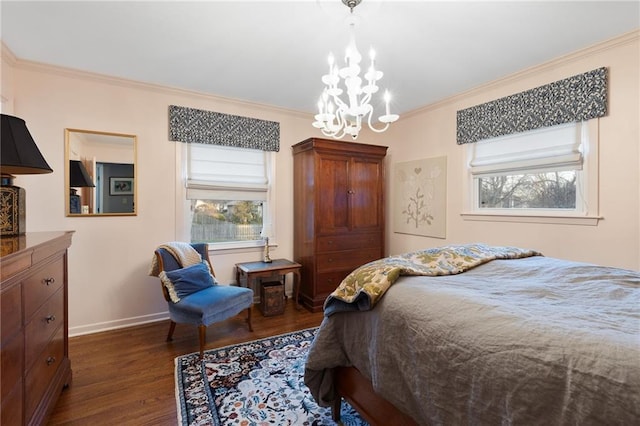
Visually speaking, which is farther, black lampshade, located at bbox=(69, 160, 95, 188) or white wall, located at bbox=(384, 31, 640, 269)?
black lampshade, located at bbox=(69, 160, 95, 188)

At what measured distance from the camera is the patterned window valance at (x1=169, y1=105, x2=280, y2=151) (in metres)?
3.19

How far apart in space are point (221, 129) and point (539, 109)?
3.24m

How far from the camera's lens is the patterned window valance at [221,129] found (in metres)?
3.19

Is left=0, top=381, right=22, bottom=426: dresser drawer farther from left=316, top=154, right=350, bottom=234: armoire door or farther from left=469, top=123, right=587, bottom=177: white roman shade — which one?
left=469, top=123, right=587, bottom=177: white roman shade

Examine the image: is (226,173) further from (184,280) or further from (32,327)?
(32,327)

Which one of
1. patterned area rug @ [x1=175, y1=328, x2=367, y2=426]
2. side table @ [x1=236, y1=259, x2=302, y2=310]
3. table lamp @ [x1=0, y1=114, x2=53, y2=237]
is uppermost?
table lamp @ [x1=0, y1=114, x2=53, y2=237]

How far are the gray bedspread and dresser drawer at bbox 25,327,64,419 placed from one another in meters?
1.34

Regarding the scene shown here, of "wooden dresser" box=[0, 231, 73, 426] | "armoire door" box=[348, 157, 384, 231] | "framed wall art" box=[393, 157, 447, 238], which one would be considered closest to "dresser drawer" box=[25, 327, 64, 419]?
"wooden dresser" box=[0, 231, 73, 426]

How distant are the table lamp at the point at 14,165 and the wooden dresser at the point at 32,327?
12cm

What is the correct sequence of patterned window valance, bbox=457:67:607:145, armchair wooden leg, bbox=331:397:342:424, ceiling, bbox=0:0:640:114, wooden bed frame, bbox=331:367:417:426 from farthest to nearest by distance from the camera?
patterned window valance, bbox=457:67:607:145 < ceiling, bbox=0:0:640:114 < armchair wooden leg, bbox=331:397:342:424 < wooden bed frame, bbox=331:367:417:426

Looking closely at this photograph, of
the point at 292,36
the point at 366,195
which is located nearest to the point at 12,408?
the point at 292,36

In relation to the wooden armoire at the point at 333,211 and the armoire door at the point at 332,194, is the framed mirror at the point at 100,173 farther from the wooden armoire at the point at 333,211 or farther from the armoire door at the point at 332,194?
the armoire door at the point at 332,194

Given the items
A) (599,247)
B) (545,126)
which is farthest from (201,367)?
(545,126)

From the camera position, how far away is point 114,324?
117 inches
